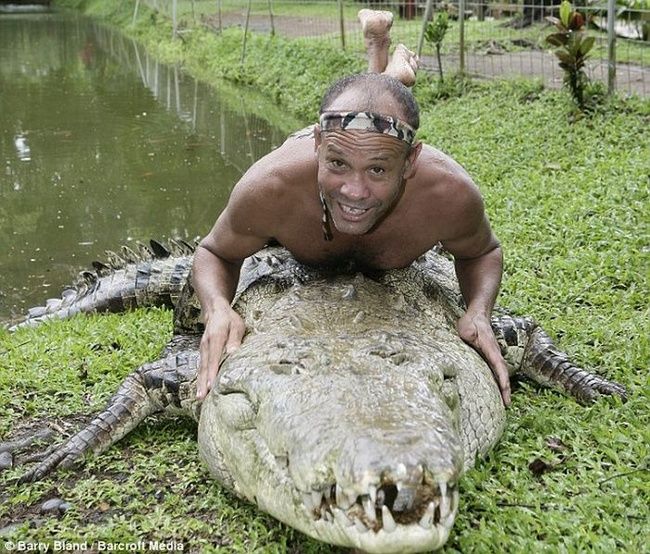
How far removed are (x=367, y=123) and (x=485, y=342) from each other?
108 cm

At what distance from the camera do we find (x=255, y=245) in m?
3.53

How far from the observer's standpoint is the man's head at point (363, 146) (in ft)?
9.20

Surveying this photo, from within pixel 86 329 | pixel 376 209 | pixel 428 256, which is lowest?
pixel 86 329

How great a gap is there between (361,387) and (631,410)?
1530 millimetres

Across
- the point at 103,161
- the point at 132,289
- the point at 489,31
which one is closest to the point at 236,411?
the point at 132,289

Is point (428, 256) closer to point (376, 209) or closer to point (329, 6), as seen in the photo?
point (376, 209)

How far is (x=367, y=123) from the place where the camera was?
2799 mm

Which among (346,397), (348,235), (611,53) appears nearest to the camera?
(346,397)

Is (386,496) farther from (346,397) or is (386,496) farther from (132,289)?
(132,289)

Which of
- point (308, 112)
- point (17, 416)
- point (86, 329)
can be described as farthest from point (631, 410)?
point (308, 112)

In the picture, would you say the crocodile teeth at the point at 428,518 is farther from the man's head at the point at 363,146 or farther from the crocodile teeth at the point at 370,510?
the man's head at the point at 363,146

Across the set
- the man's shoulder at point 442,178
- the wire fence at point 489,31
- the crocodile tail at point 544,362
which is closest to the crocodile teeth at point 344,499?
the man's shoulder at point 442,178

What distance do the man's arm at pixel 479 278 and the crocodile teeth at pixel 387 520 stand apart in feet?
4.62

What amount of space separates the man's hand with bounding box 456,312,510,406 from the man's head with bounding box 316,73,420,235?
0.73m
